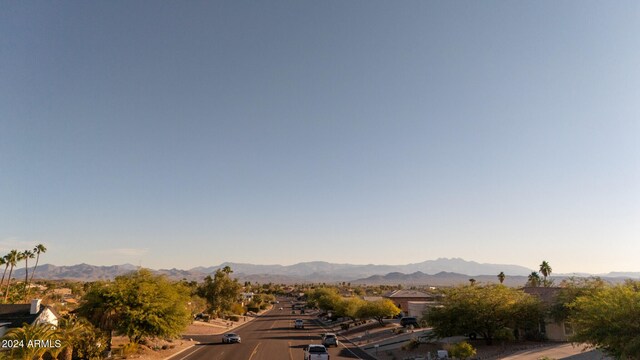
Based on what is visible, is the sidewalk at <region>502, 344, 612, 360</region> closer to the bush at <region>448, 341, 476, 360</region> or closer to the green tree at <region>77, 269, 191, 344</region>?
the bush at <region>448, 341, 476, 360</region>

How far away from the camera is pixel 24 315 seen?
143 feet

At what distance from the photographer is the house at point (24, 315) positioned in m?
39.7

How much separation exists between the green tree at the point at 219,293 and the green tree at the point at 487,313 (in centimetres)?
6096

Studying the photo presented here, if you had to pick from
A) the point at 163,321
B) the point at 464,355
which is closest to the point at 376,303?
the point at 464,355

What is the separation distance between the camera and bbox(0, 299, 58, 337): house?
3969cm

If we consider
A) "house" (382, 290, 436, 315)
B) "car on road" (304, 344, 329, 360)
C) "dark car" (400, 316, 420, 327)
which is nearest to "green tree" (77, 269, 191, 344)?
"car on road" (304, 344, 329, 360)

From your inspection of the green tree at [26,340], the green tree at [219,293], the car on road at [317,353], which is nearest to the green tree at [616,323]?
the car on road at [317,353]

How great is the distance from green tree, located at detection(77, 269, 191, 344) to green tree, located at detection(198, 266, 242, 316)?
54469 millimetres

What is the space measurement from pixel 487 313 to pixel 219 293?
65373mm

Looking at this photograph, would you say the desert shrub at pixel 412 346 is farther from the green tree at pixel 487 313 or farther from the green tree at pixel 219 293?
the green tree at pixel 219 293

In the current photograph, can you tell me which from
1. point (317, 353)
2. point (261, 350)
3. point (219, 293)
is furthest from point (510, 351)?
point (219, 293)

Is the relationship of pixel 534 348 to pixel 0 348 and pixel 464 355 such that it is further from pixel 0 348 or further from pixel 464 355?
pixel 0 348

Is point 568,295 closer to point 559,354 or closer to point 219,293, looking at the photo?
point 559,354

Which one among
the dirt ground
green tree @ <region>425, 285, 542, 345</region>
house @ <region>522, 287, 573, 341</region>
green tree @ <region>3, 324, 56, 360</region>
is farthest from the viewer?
house @ <region>522, 287, 573, 341</region>
